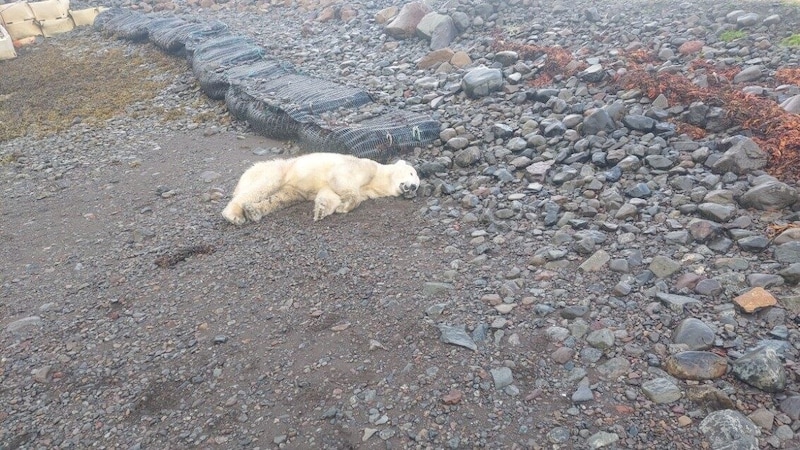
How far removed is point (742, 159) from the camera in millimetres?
5805

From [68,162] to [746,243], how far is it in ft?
30.7

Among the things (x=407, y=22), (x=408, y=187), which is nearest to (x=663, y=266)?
(x=408, y=187)

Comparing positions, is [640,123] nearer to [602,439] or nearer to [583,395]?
[583,395]

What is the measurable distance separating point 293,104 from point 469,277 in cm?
511

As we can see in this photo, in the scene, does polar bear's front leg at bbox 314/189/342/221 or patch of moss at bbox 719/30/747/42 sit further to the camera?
patch of moss at bbox 719/30/747/42

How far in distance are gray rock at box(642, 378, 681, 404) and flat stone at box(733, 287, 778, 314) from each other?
3.17 feet

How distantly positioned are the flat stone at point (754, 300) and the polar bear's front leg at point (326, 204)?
13.4 feet

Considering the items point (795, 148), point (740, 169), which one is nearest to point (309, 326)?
point (740, 169)

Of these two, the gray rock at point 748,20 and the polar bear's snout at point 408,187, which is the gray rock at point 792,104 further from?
the polar bear's snout at point 408,187

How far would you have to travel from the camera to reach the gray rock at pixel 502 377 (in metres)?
3.95

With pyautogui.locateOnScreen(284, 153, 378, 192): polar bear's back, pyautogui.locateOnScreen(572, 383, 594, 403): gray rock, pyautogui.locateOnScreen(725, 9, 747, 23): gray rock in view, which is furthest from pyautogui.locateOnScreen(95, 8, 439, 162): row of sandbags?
pyautogui.locateOnScreen(725, 9, 747, 23): gray rock

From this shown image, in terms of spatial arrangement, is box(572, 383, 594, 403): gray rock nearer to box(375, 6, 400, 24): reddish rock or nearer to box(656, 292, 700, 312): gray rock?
box(656, 292, 700, 312): gray rock

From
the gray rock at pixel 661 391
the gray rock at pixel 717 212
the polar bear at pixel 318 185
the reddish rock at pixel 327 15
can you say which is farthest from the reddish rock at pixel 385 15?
the gray rock at pixel 661 391

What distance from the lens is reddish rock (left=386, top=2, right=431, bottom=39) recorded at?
1285cm
